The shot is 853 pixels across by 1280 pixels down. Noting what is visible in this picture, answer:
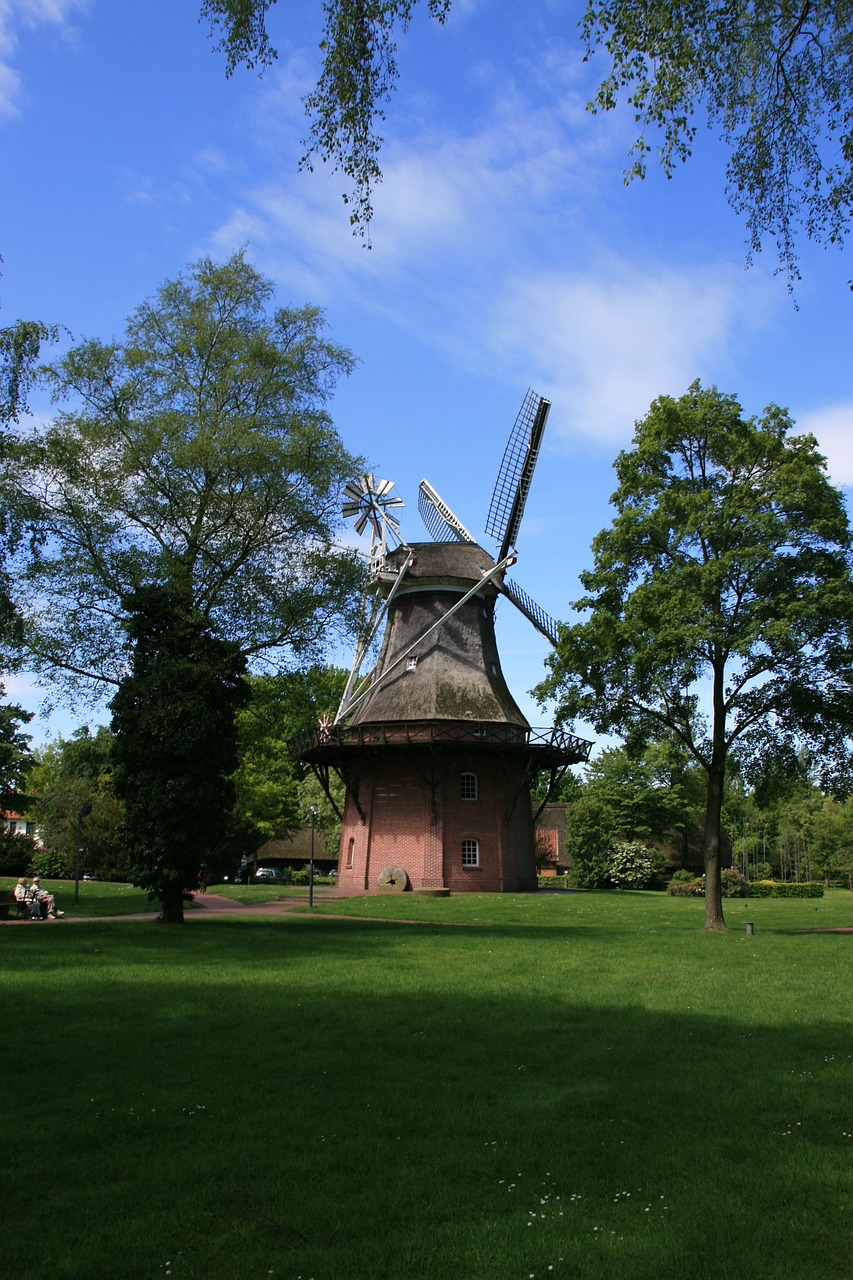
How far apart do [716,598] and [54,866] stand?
124ft

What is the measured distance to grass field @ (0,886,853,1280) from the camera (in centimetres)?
532

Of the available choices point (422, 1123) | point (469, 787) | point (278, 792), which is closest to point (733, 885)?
point (469, 787)

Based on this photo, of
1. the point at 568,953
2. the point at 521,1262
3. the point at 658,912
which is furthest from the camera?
the point at 658,912

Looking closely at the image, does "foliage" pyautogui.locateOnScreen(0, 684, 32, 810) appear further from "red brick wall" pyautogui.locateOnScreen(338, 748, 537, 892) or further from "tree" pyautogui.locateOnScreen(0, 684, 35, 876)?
"red brick wall" pyautogui.locateOnScreen(338, 748, 537, 892)

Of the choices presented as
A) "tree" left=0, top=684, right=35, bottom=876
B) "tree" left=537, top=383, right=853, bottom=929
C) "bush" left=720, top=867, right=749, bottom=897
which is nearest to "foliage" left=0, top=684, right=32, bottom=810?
"tree" left=0, top=684, right=35, bottom=876

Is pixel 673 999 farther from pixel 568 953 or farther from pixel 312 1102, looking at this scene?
pixel 312 1102

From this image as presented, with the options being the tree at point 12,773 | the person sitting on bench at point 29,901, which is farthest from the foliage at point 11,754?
the person sitting on bench at point 29,901

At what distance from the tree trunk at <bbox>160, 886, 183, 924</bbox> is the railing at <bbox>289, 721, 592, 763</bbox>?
48.7 ft

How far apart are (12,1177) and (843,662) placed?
20.9 meters

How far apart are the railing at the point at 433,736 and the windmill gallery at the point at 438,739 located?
5 centimetres

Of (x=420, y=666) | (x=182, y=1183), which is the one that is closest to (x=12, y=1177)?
(x=182, y=1183)

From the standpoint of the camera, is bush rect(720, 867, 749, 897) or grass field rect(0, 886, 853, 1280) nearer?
grass field rect(0, 886, 853, 1280)

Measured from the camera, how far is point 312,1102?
7.94 m

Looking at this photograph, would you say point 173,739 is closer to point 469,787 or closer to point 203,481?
point 203,481
